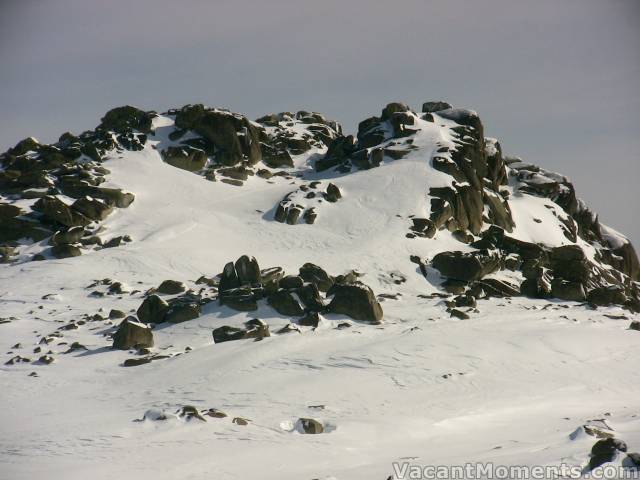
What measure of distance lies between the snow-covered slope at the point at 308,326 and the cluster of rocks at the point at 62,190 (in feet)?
0.91

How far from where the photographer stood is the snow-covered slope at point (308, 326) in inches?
590

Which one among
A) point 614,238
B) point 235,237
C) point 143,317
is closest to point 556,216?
point 614,238

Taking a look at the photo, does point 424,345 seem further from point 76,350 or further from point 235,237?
point 235,237

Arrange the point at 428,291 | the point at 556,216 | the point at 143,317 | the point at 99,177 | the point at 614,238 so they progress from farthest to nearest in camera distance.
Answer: the point at 614,238 → the point at 556,216 → the point at 99,177 → the point at 428,291 → the point at 143,317

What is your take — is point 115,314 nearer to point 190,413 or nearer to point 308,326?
point 308,326

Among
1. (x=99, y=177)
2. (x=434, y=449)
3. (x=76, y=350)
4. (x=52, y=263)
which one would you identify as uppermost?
(x=99, y=177)

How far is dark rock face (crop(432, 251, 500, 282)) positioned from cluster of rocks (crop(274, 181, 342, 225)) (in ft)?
37.5

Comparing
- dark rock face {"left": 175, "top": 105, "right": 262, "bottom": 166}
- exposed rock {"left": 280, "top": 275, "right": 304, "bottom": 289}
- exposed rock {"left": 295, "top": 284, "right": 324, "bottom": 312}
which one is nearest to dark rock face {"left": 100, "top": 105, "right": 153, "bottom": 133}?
dark rock face {"left": 175, "top": 105, "right": 262, "bottom": 166}

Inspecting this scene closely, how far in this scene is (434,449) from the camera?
14.1m

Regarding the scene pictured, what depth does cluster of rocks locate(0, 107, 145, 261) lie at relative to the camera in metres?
40.5

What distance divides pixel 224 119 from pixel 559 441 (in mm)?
48724

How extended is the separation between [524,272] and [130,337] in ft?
86.7

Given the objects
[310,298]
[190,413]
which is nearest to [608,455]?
[190,413]

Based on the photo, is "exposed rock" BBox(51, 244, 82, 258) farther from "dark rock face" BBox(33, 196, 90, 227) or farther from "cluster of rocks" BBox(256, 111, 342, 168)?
"cluster of rocks" BBox(256, 111, 342, 168)
